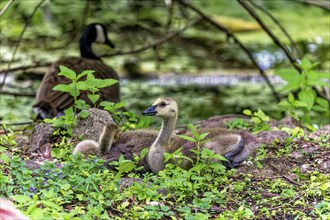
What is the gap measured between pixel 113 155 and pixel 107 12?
9185 millimetres

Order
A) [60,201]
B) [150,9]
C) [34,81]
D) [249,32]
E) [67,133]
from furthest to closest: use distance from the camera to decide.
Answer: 1. [150,9]
2. [249,32]
3. [34,81]
4. [67,133]
5. [60,201]

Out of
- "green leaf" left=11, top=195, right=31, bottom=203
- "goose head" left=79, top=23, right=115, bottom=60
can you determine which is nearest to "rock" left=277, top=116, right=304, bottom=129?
"green leaf" left=11, top=195, right=31, bottom=203

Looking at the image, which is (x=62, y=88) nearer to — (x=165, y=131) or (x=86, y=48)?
(x=165, y=131)

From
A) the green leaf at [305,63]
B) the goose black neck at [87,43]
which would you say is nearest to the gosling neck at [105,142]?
the green leaf at [305,63]

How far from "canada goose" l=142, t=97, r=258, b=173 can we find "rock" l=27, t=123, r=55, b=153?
3.03ft

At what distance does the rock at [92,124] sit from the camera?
6.17 metres

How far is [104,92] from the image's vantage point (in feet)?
27.7

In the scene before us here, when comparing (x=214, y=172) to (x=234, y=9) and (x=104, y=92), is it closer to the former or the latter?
(x=104, y=92)

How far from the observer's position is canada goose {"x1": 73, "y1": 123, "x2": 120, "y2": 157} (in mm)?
5867

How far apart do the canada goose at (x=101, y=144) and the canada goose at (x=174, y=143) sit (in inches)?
13.3

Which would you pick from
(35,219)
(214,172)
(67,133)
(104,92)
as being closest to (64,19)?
(104,92)

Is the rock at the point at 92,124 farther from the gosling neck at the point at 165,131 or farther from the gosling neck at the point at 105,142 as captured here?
the gosling neck at the point at 165,131

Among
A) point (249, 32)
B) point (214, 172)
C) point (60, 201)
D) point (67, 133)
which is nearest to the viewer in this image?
point (60, 201)

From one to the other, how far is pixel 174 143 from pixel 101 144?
525 mm
